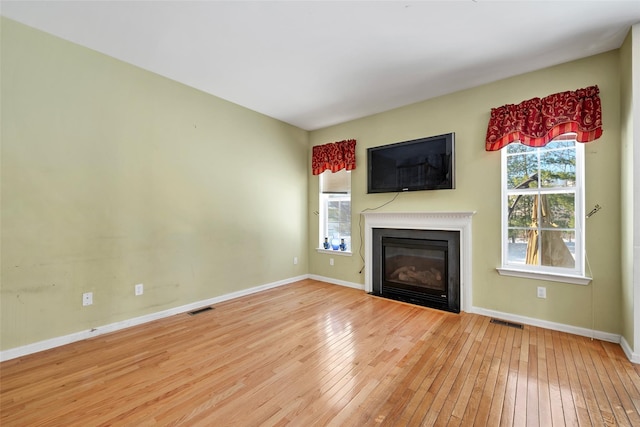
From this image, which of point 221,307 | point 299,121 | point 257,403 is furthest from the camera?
point 299,121

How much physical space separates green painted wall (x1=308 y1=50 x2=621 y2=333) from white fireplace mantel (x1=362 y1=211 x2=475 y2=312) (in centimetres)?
9

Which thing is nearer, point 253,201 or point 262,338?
point 262,338

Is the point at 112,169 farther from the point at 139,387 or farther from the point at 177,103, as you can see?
the point at 139,387

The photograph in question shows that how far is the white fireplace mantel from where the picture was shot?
10.7ft

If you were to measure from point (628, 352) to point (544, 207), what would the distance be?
139 cm

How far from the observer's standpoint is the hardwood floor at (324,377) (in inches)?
63.2

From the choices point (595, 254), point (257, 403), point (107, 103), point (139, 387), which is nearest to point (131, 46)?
point (107, 103)

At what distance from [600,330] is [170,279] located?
449 cm

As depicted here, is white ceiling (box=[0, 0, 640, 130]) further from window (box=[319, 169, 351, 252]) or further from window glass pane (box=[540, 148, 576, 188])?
window (box=[319, 169, 351, 252])

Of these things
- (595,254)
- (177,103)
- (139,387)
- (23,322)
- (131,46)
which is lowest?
(139,387)

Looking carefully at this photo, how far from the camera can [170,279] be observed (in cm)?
317

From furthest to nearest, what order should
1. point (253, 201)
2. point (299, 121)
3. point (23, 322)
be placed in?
1. point (299, 121)
2. point (253, 201)
3. point (23, 322)

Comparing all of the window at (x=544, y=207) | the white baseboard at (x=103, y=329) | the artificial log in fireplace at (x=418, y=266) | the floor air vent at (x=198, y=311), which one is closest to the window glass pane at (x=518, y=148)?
the window at (x=544, y=207)

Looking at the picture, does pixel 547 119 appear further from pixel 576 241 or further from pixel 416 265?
pixel 416 265
